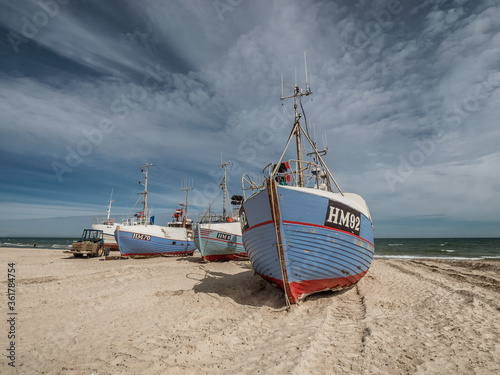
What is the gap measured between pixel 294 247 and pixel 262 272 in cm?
205

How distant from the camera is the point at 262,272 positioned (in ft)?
26.4

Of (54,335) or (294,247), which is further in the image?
(294,247)

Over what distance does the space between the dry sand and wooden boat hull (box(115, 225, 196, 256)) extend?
12.8 meters

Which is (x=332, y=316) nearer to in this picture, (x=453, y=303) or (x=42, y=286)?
(x=453, y=303)

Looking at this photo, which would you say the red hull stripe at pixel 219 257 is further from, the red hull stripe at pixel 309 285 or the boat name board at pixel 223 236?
the red hull stripe at pixel 309 285

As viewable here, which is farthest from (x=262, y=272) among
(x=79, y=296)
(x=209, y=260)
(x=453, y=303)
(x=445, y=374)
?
(x=209, y=260)

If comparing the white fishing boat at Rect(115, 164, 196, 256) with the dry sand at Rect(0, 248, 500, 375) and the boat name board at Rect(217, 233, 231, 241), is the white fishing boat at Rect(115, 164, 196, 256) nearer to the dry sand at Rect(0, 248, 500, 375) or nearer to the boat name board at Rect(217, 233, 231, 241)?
the boat name board at Rect(217, 233, 231, 241)

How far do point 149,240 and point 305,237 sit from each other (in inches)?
789

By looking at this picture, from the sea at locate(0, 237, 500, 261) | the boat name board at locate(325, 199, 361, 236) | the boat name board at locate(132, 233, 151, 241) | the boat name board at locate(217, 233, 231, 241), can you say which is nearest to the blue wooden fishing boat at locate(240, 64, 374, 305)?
the boat name board at locate(325, 199, 361, 236)

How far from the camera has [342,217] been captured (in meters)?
6.99

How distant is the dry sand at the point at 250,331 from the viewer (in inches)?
152

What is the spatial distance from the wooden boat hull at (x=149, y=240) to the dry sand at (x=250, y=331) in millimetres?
12785

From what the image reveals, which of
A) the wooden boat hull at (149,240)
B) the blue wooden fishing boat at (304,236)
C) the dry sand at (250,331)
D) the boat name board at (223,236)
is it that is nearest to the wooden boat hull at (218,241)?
the boat name board at (223,236)

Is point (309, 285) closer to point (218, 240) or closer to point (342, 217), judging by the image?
point (342, 217)
